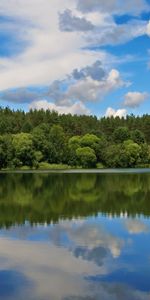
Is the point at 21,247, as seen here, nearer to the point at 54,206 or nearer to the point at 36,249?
the point at 36,249

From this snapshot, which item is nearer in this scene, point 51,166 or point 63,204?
point 63,204

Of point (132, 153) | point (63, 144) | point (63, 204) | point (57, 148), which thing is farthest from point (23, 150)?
point (63, 204)

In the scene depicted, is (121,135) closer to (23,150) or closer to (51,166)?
(51,166)

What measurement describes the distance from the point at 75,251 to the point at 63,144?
4549 inches

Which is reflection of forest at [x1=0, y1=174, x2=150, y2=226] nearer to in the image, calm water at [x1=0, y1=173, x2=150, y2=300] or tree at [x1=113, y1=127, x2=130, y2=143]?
calm water at [x1=0, y1=173, x2=150, y2=300]

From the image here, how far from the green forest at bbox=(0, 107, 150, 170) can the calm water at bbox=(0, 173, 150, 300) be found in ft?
273

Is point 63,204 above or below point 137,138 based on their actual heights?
below

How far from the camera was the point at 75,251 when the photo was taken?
19641 mm

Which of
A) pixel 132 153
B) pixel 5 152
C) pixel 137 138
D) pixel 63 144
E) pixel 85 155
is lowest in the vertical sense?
pixel 85 155

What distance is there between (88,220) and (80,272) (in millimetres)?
12265

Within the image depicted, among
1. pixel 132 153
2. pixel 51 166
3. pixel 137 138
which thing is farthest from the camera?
pixel 137 138

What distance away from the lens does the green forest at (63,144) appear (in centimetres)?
12012

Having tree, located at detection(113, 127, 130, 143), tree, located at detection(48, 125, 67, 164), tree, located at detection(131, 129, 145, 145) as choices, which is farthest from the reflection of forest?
tree, located at detection(113, 127, 130, 143)

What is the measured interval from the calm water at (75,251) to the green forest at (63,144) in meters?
83.2
